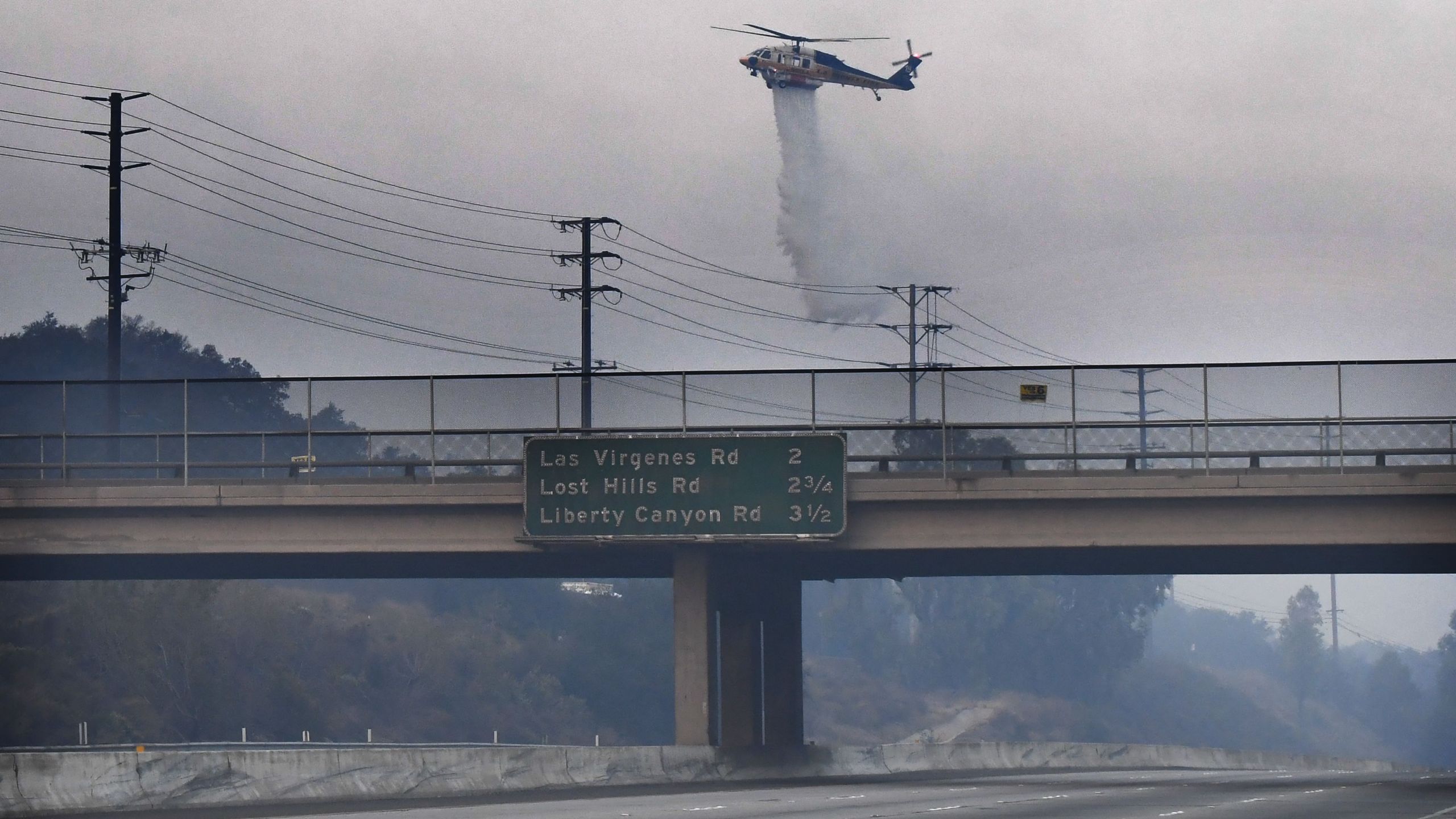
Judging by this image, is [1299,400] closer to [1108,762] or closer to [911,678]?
[1108,762]

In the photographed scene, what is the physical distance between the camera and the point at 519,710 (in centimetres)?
12600

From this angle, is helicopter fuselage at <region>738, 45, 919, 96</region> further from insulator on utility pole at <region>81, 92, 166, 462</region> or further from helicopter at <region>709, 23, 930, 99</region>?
insulator on utility pole at <region>81, 92, 166, 462</region>

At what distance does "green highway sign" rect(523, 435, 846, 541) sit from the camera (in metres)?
40.2

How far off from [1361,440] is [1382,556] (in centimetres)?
484

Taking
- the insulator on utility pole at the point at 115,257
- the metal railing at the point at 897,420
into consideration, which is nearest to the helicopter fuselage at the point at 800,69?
the insulator on utility pole at the point at 115,257

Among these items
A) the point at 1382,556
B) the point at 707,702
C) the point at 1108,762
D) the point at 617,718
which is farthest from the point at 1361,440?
the point at 617,718

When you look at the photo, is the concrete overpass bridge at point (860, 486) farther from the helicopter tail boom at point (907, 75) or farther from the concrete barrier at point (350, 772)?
the helicopter tail boom at point (907, 75)

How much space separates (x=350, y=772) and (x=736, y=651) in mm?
19107

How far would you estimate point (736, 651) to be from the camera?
157 feet

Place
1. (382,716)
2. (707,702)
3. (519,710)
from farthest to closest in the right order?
(519,710)
(382,716)
(707,702)

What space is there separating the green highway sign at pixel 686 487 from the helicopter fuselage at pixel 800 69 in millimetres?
102169

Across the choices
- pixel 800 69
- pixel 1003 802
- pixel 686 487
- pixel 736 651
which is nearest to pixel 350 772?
pixel 1003 802

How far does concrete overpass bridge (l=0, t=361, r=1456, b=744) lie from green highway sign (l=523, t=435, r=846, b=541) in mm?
385

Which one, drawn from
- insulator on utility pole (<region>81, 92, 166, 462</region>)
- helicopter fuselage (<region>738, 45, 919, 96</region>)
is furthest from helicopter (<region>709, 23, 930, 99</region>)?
insulator on utility pole (<region>81, 92, 166, 462</region>)
